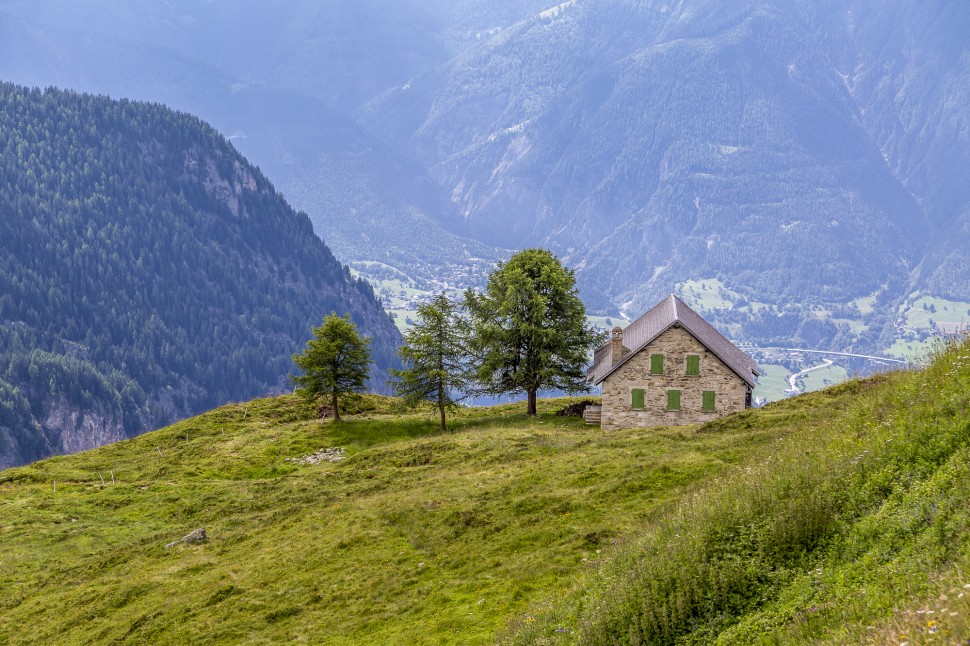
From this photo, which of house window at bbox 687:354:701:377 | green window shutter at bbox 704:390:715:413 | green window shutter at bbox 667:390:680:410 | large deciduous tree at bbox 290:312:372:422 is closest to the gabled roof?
house window at bbox 687:354:701:377

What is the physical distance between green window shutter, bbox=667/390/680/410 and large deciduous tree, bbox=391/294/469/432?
18.6 meters

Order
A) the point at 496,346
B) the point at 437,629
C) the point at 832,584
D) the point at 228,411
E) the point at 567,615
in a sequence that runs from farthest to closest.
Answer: the point at 228,411, the point at 496,346, the point at 437,629, the point at 567,615, the point at 832,584

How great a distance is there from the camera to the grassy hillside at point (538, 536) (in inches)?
528

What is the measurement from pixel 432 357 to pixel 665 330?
66.9ft

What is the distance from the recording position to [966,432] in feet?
49.1

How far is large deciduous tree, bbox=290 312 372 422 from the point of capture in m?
68.9

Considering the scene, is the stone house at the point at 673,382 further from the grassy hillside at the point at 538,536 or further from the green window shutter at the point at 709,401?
the grassy hillside at the point at 538,536

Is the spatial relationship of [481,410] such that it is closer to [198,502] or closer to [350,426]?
[350,426]

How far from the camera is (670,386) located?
58375 millimetres

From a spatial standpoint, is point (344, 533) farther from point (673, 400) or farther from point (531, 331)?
point (531, 331)

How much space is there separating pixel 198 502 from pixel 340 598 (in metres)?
26.3

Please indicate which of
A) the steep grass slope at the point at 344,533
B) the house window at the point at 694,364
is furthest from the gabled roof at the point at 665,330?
the steep grass slope at the point at 344,533

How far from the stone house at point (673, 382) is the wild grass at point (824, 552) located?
125ft

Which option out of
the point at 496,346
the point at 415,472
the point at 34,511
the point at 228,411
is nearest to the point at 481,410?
the point at 496,346
